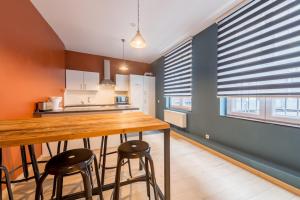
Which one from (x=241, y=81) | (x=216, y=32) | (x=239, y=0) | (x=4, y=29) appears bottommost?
(x=241, y=81)

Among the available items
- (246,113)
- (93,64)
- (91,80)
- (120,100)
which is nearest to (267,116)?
(246,113)

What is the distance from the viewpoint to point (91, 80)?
15.2 feet

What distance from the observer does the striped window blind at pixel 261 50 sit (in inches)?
65.6

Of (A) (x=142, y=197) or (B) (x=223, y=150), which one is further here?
(B) (x=223, y=150)

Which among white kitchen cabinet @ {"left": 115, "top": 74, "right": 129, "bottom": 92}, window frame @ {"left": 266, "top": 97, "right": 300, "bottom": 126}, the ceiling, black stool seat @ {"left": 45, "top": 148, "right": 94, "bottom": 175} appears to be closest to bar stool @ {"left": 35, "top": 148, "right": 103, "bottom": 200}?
black stool seat @ {"left": 45, "top": 148, "right": 94, "bottom": 175}

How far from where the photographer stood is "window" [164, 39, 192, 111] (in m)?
3.53

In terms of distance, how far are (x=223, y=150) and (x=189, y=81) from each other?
179 cm

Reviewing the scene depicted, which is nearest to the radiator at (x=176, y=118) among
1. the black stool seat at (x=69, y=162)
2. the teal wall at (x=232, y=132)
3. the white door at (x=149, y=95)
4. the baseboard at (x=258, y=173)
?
the teal wall at (x=232, y=132)

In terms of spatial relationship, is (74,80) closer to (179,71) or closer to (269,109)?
(179,71)

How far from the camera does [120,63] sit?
5.32 m

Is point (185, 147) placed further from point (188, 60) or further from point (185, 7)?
point (185, 7)

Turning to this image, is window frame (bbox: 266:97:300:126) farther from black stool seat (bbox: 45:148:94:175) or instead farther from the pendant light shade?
black stool seat (bbox: 45:148:94:175)

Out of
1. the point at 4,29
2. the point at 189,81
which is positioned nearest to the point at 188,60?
the point at 189,81

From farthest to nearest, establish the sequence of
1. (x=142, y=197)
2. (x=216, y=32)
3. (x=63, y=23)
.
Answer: (x=63, y=23) → (x=216, y=32) → (x=142, y=197)
